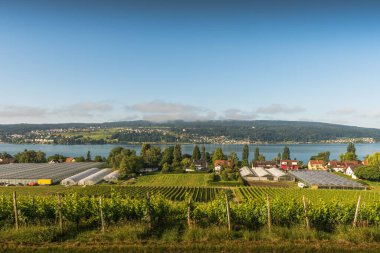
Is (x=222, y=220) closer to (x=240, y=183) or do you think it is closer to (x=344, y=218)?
(x=344, y=218)

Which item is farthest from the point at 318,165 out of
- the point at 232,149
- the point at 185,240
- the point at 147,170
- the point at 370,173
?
the point at 232,149

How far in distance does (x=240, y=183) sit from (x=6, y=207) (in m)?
35.5

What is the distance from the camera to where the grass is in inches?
263

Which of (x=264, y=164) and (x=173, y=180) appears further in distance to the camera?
(x=264, y=164)

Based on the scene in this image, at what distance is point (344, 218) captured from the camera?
958cm

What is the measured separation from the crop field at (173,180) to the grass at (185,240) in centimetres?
3357

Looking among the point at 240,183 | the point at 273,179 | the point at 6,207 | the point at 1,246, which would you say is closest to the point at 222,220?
the point at 1,246

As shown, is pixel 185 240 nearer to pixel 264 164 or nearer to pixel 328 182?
pixel 328 182

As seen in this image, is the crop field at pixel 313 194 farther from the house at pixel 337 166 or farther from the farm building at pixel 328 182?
the house at pixel 337 166

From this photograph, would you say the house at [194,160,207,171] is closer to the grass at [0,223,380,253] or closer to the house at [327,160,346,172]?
the house at [327,160,346,172]

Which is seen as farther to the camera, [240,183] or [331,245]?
[240,183]

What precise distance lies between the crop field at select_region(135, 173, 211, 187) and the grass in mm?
33573

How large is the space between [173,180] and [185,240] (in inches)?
1527

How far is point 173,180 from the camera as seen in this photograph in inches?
1785
